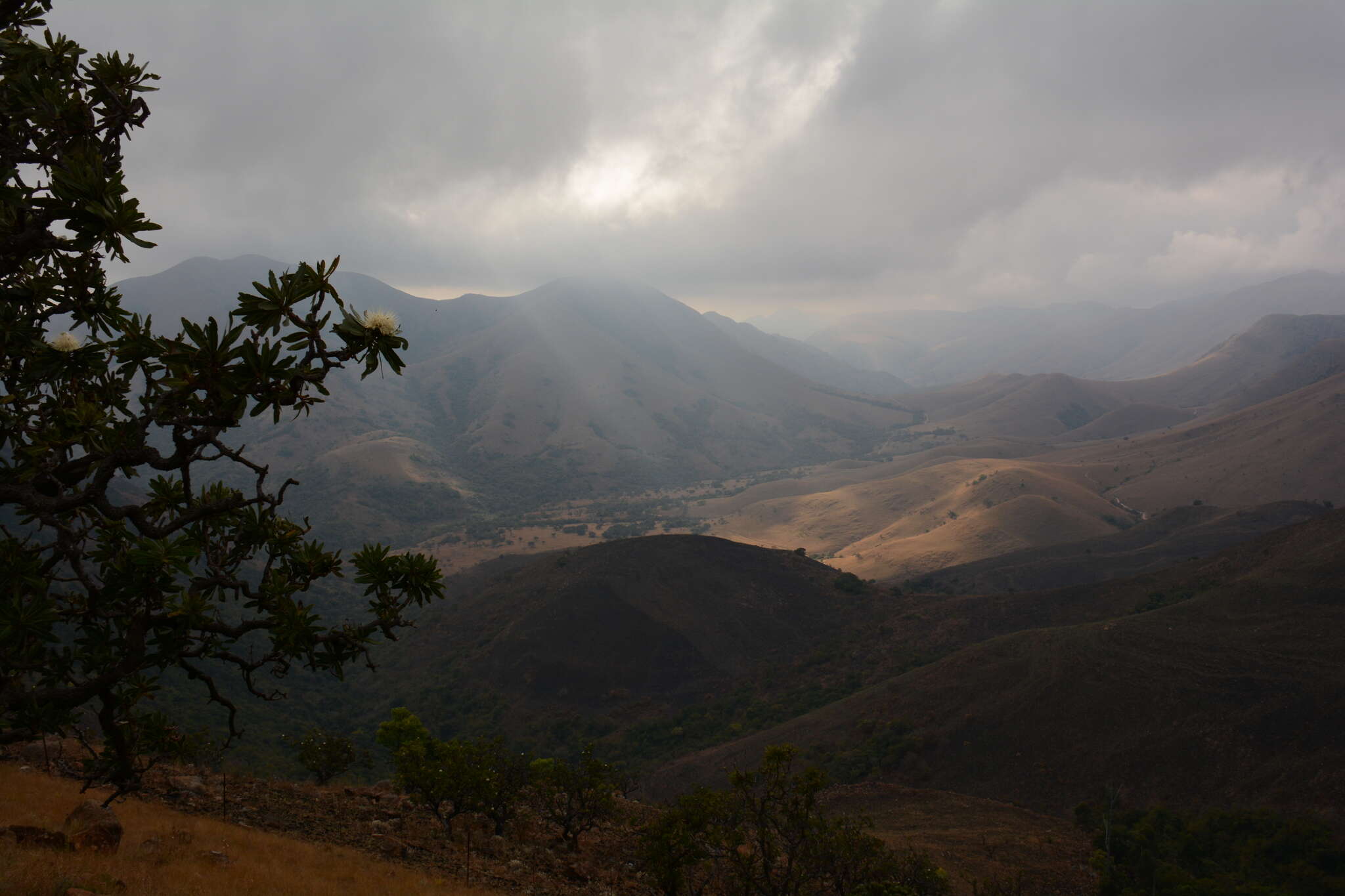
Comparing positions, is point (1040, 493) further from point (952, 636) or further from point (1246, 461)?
point (952, 636)

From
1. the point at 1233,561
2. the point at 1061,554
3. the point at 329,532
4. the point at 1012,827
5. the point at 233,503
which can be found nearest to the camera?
the point at 233,503

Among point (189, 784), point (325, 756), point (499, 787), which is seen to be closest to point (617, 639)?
point (325, 756)

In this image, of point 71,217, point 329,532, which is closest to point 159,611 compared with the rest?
point 71,217

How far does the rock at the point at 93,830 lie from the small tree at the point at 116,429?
5614mm

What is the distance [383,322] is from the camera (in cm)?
462

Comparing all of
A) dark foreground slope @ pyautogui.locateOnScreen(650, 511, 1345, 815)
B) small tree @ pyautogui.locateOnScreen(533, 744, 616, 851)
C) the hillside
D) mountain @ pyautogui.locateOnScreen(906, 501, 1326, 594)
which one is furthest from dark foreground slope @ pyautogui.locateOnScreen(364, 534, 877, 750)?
the hillside

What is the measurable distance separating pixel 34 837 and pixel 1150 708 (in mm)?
38041

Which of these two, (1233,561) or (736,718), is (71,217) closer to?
(736,718)

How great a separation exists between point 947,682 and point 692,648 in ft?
65.3

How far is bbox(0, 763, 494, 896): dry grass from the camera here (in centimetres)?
748

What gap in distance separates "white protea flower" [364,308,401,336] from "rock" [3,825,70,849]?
31.2ft

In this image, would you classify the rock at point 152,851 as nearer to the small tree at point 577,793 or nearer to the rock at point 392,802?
the rock at point 392,802

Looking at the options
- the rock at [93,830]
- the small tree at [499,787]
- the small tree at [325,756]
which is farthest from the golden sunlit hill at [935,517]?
the rock at [93,830]

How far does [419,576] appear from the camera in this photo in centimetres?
526
